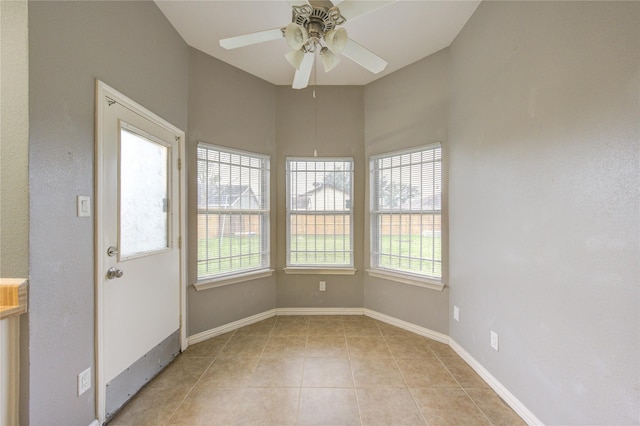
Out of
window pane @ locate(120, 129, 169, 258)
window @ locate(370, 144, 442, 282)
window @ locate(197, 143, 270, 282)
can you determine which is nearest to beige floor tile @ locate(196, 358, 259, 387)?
window @ locate(197, 143, 270, 282)

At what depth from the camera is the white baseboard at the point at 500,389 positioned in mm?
1531

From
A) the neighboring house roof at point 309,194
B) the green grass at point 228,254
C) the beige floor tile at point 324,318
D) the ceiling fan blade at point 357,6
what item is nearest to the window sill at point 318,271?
the green grass at point 228,254

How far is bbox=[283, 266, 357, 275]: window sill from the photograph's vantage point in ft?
10.2

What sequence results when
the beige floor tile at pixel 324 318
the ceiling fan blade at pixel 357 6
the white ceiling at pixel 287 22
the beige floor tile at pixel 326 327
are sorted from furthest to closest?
the beige floor tile at pixel 324 318, the beige floor tile at pixel 326 327, the white ceiling at pixel 287 22, the ceiling fan blade at pixel 357 6

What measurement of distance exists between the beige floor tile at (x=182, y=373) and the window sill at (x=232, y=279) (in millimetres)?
626

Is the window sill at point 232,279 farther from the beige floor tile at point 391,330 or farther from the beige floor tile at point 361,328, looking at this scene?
the beige floor tile at point 391,330

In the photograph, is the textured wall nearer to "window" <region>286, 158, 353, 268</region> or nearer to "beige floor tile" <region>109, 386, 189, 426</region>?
"beige floor tile" <region>109, 386, 189, 426</region>

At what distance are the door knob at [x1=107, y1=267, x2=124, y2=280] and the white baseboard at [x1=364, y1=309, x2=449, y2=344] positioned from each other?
2.54 meters

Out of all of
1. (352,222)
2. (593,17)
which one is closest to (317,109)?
(352,222)

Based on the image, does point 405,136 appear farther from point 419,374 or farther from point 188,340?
point 188,340

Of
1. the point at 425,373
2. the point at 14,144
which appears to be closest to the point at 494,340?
the point at 425,373

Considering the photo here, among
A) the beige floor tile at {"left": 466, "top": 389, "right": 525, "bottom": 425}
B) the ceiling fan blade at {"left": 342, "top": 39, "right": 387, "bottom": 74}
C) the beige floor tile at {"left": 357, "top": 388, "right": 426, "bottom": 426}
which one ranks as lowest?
the beige floor tile at {"left": 466, "top": 389, "right": 525, "bottom": 425}

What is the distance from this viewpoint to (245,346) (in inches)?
94.2

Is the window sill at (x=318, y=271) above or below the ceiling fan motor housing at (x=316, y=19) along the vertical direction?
below
